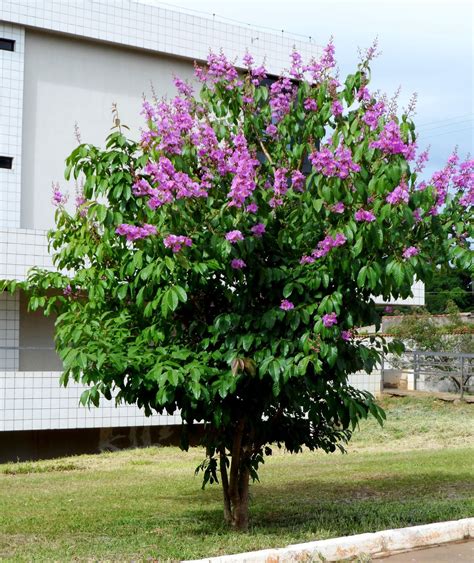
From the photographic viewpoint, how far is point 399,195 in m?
6.88

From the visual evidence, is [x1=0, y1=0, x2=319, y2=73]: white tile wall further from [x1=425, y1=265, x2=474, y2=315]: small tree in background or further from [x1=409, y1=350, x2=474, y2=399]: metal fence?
[x1=425, y1=265, x2=474, y2=315]: small tree in background

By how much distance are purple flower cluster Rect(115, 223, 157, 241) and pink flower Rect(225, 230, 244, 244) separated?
0.57 m

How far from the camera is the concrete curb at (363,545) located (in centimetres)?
690

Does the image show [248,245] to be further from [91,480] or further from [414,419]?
[414,419]

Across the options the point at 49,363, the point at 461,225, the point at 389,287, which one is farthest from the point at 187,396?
the point at 49,363

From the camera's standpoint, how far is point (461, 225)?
746 centimetres

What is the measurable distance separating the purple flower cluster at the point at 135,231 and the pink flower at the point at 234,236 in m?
0.57

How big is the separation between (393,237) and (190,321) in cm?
208

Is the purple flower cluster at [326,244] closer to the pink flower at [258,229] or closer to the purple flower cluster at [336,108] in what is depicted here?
the pink flower at [258,229]

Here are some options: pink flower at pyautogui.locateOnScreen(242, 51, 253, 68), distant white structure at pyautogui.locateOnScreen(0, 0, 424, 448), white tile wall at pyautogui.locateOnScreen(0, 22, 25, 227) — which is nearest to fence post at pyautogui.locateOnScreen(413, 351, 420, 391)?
distant white structure at pyautogui.locateOnScreen(0, 0, 424, 448)

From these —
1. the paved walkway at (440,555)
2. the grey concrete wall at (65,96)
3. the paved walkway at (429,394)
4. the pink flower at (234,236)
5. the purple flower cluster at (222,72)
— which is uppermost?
the grey concrete wall at (65,96)

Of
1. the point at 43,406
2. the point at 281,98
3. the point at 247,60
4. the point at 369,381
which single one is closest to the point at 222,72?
the point at 247,60

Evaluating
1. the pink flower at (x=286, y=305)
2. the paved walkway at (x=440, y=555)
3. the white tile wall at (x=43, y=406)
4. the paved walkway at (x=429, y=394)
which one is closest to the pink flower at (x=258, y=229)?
the pink flower at (x=286, y=305)

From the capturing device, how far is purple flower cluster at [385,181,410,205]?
6859 mm
